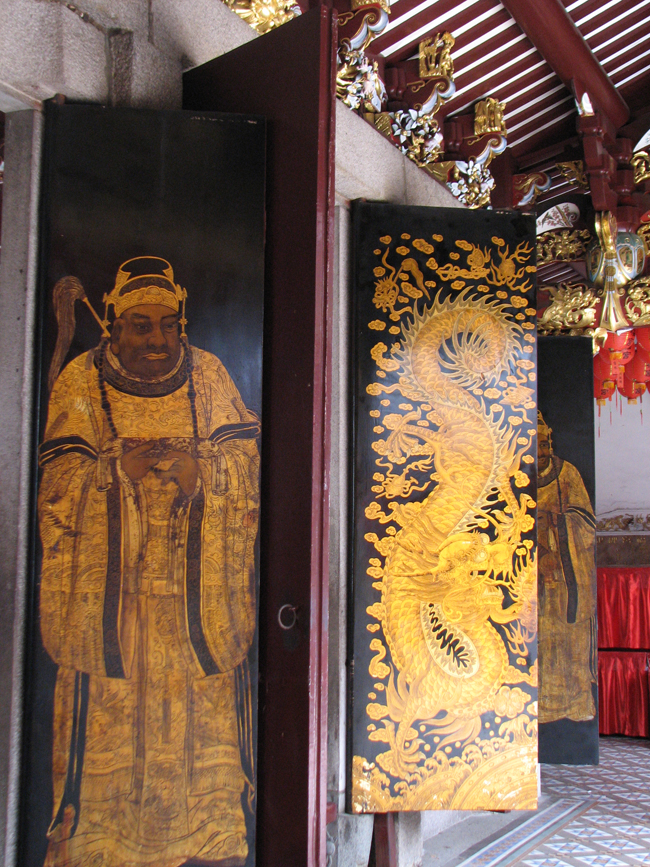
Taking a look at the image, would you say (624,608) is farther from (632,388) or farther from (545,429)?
(545,429)

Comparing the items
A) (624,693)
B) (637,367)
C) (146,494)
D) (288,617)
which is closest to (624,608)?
(624,693)

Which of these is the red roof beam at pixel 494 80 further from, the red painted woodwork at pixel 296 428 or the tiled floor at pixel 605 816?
the tiled floor at pixel 605 816

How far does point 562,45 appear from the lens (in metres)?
3.16

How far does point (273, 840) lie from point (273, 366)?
0.87m

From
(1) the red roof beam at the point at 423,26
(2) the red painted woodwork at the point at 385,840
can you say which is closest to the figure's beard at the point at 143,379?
(2) the red painted woodwork at the point at 385,840

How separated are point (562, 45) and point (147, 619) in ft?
9.57

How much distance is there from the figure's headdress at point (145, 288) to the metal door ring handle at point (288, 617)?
0.56 metres

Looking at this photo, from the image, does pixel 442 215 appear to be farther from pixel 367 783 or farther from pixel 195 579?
pixel 367 783

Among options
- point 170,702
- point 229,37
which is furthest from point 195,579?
point 229,37

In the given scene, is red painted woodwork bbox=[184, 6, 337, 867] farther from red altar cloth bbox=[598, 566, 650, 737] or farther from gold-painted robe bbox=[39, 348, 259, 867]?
red altar cloth bbox=[598, 566, 650, 737]

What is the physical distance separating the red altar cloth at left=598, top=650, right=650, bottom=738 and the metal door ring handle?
17.1 ft

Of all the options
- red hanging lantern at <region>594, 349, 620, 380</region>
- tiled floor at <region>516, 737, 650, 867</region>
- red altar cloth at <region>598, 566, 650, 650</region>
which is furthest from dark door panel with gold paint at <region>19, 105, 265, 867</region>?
red altar cloth at <region>598, 566, 650, 650</region>

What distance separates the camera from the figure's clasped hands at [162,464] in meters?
1.45

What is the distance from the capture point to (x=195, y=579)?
144cm
